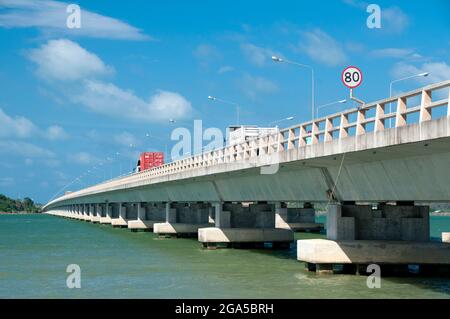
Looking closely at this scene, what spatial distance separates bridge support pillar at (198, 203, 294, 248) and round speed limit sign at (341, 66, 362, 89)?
82.4 ft

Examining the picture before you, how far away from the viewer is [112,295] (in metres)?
26.9

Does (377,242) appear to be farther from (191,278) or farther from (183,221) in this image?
(183,221)

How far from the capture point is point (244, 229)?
4928 cm

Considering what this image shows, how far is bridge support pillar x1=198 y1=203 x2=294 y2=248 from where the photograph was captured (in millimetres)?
49000

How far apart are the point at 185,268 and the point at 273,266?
13.8 feet

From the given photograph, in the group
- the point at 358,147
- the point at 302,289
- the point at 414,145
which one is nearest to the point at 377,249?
the point at 302,289

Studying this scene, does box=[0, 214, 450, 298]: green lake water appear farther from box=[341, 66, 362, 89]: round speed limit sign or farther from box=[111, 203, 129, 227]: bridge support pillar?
box=[111, 203, 129, 227]: bridge support pillar

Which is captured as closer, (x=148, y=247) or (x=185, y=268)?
(x=185, y=268)

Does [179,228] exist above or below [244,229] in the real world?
below

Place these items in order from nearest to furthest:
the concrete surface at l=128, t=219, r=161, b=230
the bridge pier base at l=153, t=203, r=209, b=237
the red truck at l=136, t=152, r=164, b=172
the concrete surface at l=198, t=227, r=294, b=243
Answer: the concrete surface at l=198, t=227, r=294, b=243 < the bridge pier base at l=153, t=203, r=209, b=237 < the concrete surface at l=128, t=219, r=161, b=230 < the red truck at l=136, t=152, r=164, b=172

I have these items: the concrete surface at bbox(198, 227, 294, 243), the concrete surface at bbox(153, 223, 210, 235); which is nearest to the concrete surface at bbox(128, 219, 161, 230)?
the concrete surface at bbox(153, 223, 210, 235)

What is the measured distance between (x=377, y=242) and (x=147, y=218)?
2200 inches

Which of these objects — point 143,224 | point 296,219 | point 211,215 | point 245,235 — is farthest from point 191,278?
point 296,219
